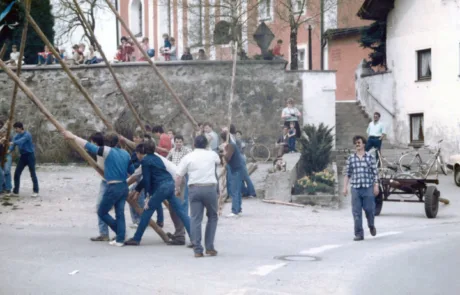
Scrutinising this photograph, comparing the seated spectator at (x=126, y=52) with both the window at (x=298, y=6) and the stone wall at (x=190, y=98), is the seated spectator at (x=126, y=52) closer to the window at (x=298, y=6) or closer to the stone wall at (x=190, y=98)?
the stone wall at (x=190, y=98)

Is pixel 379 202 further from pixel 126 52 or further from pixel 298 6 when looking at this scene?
pixel 298 6

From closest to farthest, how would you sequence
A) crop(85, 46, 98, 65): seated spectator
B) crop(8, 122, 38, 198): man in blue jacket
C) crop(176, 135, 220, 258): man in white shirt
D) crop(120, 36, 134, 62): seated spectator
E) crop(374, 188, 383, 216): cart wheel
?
crop(176, 135, 220, 258): man in white shirt
crop(374, 188, 383, 216): cart wheel
crop(8, 122, 38, 198): man in blue jacket
crop(85, 46, 98, 65): seated spectator
crop(120, 36, 134, 62): seated spectator

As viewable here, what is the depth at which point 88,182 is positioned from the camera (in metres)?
22.5

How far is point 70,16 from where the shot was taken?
132 ft

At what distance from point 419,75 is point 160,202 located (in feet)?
69.9

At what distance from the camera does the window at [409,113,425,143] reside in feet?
105

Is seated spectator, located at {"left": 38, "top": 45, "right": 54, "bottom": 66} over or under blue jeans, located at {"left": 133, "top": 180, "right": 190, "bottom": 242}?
over

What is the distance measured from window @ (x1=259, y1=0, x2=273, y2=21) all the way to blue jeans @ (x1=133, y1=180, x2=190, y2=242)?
21383mm

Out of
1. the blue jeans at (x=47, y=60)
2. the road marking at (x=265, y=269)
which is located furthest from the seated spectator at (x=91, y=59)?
the road marking at (x=265, y=269)

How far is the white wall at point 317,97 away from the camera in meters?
30.0

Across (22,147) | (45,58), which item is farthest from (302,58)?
(22,147)

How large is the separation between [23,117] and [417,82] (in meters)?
13.9

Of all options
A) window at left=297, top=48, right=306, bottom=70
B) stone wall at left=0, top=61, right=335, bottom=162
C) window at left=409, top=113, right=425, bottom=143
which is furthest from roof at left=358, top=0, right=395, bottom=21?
window at left=297, top=48, right=306, bottom=70

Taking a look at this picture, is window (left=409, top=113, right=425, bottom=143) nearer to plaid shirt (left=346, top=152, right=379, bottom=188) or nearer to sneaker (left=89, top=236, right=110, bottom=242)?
plaid shirt (left=346, top=152, right=379, bottom=188)
